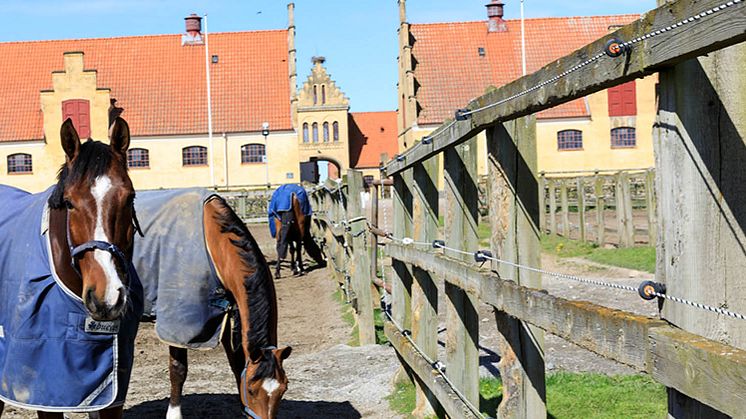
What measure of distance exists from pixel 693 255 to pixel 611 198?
2270 cm

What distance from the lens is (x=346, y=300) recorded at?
12.9 m

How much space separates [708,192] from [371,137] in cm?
5523

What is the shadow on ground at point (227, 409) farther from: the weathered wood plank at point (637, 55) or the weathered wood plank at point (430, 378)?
the weathered wood plank at point (637, 55)

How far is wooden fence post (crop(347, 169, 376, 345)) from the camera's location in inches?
361

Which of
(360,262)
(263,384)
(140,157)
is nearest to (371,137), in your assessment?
(140,157)

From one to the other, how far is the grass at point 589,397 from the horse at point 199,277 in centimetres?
152

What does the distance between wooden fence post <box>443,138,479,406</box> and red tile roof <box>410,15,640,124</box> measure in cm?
4054

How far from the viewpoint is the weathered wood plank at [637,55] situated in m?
1.93

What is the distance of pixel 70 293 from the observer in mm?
4434

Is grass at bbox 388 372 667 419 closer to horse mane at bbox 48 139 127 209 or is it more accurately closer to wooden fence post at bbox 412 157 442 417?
wooden fence post at bbox 412 157 442 417

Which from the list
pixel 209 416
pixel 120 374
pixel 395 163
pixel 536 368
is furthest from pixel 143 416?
pixel 536 368

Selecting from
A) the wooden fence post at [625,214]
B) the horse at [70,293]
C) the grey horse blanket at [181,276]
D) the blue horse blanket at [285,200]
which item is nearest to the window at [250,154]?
the blue horse blanket at [285,200]

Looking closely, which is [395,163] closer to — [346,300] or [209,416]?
[209,416]

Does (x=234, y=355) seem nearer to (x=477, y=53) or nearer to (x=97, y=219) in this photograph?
(x=97, y=219)
